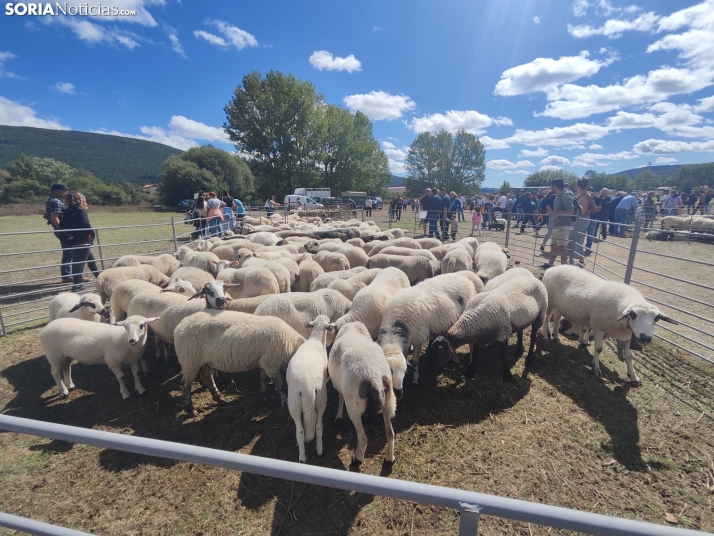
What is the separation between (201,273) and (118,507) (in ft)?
14.6

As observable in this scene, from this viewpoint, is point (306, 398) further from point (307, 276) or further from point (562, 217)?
point (562, 217)

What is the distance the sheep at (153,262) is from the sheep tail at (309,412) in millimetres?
6348

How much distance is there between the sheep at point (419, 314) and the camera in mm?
4516

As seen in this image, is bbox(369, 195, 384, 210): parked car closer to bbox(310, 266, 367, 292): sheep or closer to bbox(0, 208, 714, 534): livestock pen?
bbox(310, 266, 367, 292): sheep

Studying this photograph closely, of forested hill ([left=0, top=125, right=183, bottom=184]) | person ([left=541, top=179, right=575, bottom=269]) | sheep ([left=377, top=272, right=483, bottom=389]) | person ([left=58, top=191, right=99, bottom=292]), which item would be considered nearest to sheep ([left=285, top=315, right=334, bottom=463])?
sheep ([left=377, top=272, right=483, bottom=389])

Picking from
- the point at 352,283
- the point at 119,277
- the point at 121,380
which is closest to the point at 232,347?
the point at 121,380

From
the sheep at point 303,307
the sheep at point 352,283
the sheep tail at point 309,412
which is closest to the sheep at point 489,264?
the sheep at point 352,283

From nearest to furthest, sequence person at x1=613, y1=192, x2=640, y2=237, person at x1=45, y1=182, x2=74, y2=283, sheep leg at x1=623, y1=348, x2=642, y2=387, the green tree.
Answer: sheep leg at x1=623, y1=348, x2=642, y2=387
person at x1=45, y1=182, x2=74, y2=283
person at x1=613, y1=192, x2=640, y2=237
the green tree

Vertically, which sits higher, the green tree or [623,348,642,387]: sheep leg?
the green tree

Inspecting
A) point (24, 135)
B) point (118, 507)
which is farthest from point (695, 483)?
point (24, 135)

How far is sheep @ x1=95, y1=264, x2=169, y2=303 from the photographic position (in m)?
6.48

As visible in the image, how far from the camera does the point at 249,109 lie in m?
39.3

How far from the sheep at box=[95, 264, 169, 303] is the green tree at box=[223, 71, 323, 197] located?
36.8m

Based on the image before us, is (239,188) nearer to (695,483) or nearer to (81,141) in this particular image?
(695,483)
